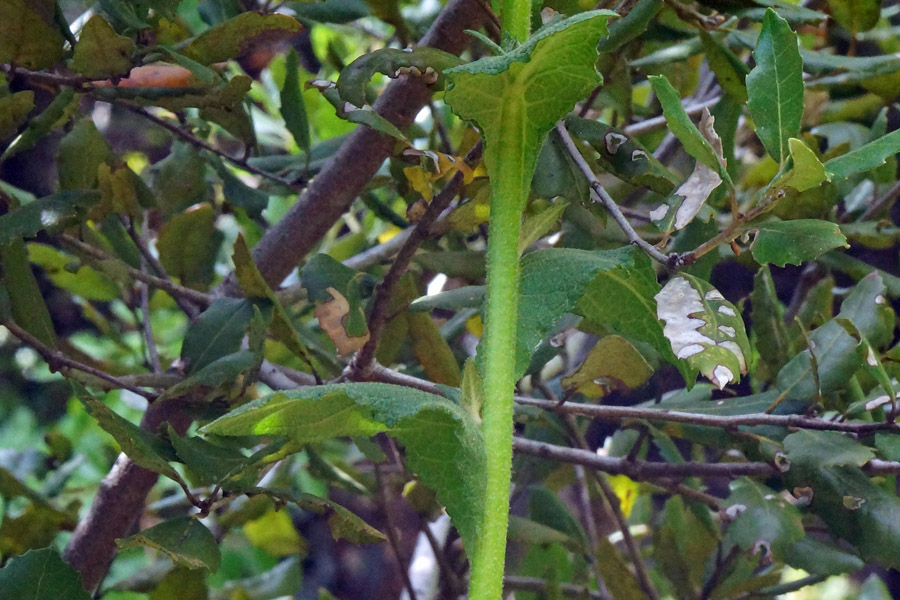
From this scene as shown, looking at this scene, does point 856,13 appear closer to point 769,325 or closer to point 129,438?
point 769,325

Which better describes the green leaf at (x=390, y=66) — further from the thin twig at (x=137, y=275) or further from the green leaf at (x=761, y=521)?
the green leaf at (x=761, y=521)

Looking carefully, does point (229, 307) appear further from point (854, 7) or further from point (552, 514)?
point (854, 7)

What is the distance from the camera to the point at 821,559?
80 cm

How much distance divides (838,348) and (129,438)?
545 mm

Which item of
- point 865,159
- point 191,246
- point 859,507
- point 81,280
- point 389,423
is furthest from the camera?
point 81,280

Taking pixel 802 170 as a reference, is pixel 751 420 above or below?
below

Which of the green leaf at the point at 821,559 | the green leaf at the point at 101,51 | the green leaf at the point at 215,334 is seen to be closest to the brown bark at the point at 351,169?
the green leaf at the point at 215,334

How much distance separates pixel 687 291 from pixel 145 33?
52cm

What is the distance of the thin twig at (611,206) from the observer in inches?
18.8

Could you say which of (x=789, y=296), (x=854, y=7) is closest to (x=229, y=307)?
(x=854, y=7)

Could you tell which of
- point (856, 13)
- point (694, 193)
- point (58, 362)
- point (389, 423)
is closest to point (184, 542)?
point (58, 362)

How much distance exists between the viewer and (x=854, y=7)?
0.80 metres

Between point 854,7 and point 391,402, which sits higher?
point 854,7

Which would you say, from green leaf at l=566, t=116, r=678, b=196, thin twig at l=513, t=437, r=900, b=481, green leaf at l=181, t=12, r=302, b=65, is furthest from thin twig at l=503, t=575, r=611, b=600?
green leaf at l=181, t=12, r=302, b=65
